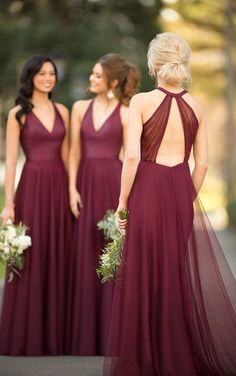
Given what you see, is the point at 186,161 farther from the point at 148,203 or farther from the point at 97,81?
the point at 97,81

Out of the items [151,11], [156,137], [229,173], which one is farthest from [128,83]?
[151,11]

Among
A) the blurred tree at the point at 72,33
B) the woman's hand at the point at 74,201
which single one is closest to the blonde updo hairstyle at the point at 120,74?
the woman's hand at the point at 74,201

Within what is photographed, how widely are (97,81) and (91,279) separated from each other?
174cm

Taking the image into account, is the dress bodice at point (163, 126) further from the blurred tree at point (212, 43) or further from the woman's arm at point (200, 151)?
the blurred tree at point (212, 43)

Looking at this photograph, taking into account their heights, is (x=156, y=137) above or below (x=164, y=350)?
above

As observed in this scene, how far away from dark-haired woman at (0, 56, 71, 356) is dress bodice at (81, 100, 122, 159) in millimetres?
212

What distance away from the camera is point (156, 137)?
6.43m

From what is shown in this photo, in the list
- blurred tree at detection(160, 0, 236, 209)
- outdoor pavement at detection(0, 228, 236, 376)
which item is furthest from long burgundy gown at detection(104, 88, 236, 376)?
blurred tree at detection(160, 0, 236, 209)

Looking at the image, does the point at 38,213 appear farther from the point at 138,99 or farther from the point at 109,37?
the point at 109,37

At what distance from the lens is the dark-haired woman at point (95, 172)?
807 cm

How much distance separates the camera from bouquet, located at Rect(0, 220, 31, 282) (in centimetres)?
784

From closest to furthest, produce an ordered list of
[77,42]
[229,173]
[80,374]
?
[80,374] → [229,173] → [77,42]
